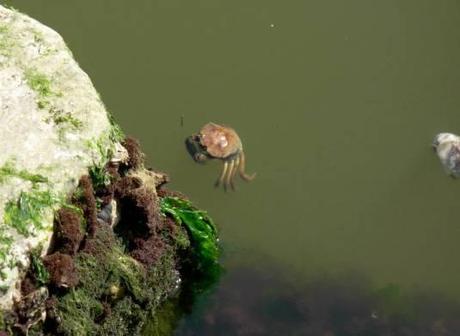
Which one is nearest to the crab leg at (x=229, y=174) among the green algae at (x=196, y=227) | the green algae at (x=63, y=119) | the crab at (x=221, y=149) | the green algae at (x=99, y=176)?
the crab at (x=221, y=149)

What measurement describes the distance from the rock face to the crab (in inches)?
76.5

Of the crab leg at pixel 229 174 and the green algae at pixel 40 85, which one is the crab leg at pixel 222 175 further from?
the green algae at pixel 40 85

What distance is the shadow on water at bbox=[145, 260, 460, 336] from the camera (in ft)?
19.7

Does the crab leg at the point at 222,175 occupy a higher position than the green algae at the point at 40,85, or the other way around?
the crab leg at the point at 222,175

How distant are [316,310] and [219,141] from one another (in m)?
1.76

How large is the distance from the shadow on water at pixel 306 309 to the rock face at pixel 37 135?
1.70 meters

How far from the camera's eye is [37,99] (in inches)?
191

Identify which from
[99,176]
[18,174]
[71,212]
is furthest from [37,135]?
[71,212]

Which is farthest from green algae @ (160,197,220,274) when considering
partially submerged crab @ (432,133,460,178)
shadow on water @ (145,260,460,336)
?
→ partially submerged crab @ (432,133,460,178)

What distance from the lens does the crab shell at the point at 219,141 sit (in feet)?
22.7

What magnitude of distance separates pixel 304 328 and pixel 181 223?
1479mm

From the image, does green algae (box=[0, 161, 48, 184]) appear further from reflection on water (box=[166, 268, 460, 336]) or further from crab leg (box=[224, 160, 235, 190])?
crab leg (box=[224, 160, 235, 190])

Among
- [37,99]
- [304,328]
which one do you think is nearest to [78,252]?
[37,99]

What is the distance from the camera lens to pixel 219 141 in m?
6.93
